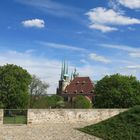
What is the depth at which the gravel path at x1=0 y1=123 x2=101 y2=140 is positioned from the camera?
86.1ft

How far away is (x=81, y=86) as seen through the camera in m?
105

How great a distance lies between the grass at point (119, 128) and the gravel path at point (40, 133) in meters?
1.04

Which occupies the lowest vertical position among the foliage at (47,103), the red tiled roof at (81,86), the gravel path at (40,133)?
the gravel path at (40,133)

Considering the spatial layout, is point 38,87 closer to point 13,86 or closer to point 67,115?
point 13,86

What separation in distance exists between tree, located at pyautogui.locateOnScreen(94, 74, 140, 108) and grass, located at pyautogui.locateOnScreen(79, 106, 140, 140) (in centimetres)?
2293

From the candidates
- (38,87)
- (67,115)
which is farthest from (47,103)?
(67,115)

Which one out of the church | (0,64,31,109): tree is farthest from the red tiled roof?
(0,64,31,109): tree

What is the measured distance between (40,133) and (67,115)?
5482 mm

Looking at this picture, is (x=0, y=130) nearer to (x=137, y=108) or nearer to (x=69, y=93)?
(x=137, y=108)

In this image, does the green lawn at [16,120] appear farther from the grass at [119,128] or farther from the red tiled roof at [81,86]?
the red tiled roof at [81,86]

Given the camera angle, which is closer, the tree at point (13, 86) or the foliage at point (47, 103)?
the tree at point (13, 86)

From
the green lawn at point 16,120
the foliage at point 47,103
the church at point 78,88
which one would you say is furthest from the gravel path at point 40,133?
the church at point 78,88

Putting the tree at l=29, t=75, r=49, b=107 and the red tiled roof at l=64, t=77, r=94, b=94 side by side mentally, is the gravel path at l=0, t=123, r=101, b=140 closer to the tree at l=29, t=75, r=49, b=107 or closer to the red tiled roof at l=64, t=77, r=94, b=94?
the tree at l=29, t=75, r=49, b=107

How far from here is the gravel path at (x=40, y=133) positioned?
86.1ft
